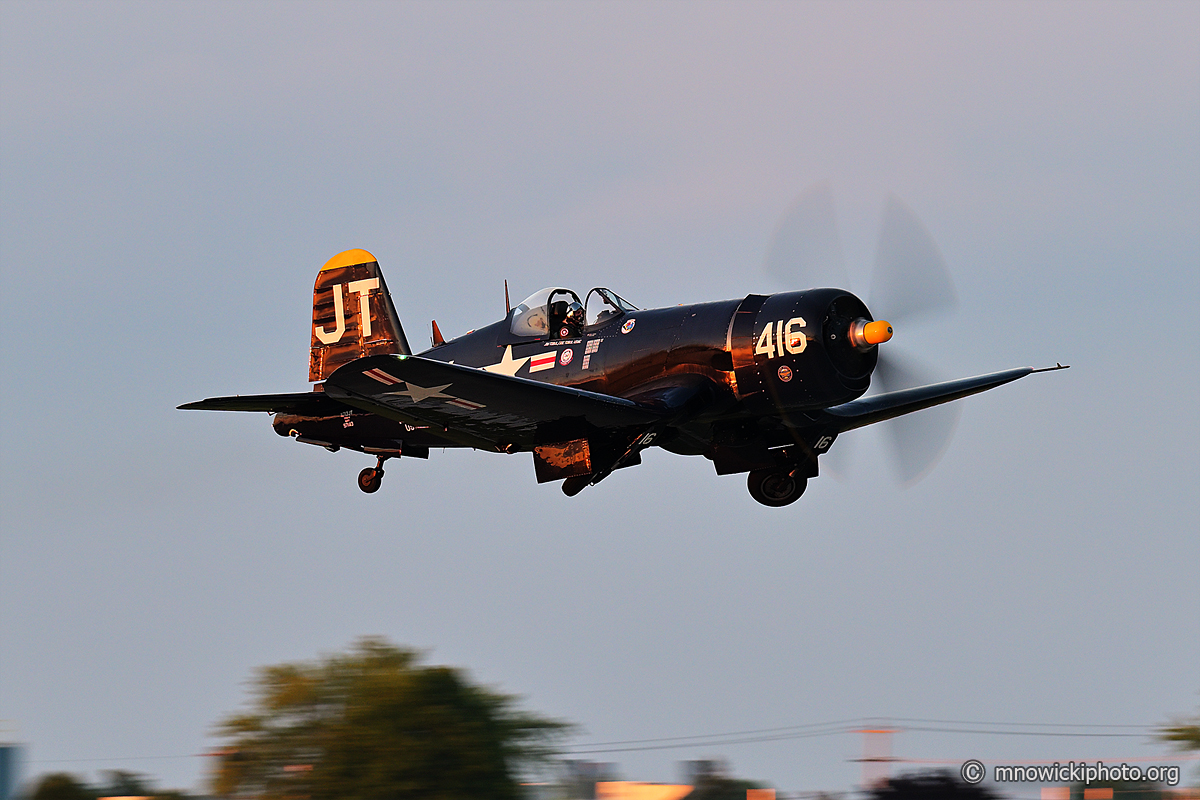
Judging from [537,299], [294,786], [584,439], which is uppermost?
[537,299]

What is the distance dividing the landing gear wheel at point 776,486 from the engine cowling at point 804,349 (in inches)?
79.8

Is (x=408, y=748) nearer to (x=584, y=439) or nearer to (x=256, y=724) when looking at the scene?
(x=256, y=724)

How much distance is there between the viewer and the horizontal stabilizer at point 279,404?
1691 centimetres

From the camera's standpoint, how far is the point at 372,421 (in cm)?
1992

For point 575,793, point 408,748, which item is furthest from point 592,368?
point 408,748

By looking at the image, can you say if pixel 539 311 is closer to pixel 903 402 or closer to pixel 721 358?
pixel 721 358

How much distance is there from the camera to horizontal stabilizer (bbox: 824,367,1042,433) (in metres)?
18.9

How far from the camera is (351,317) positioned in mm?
20891

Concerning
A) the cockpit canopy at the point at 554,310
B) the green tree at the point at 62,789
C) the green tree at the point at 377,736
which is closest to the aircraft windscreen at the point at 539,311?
the cockpit canopy at the point at 554,310

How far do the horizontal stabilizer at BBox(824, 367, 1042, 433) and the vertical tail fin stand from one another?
21.0 ft

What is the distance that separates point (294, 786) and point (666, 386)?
49.0ft

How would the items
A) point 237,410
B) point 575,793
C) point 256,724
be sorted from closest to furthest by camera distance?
1. point 237,410
2. point 575,793
3. point 256,724

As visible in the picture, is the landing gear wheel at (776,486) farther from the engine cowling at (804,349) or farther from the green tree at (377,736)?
the green tree at (377,736)

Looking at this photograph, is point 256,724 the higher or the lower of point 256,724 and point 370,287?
the lower
